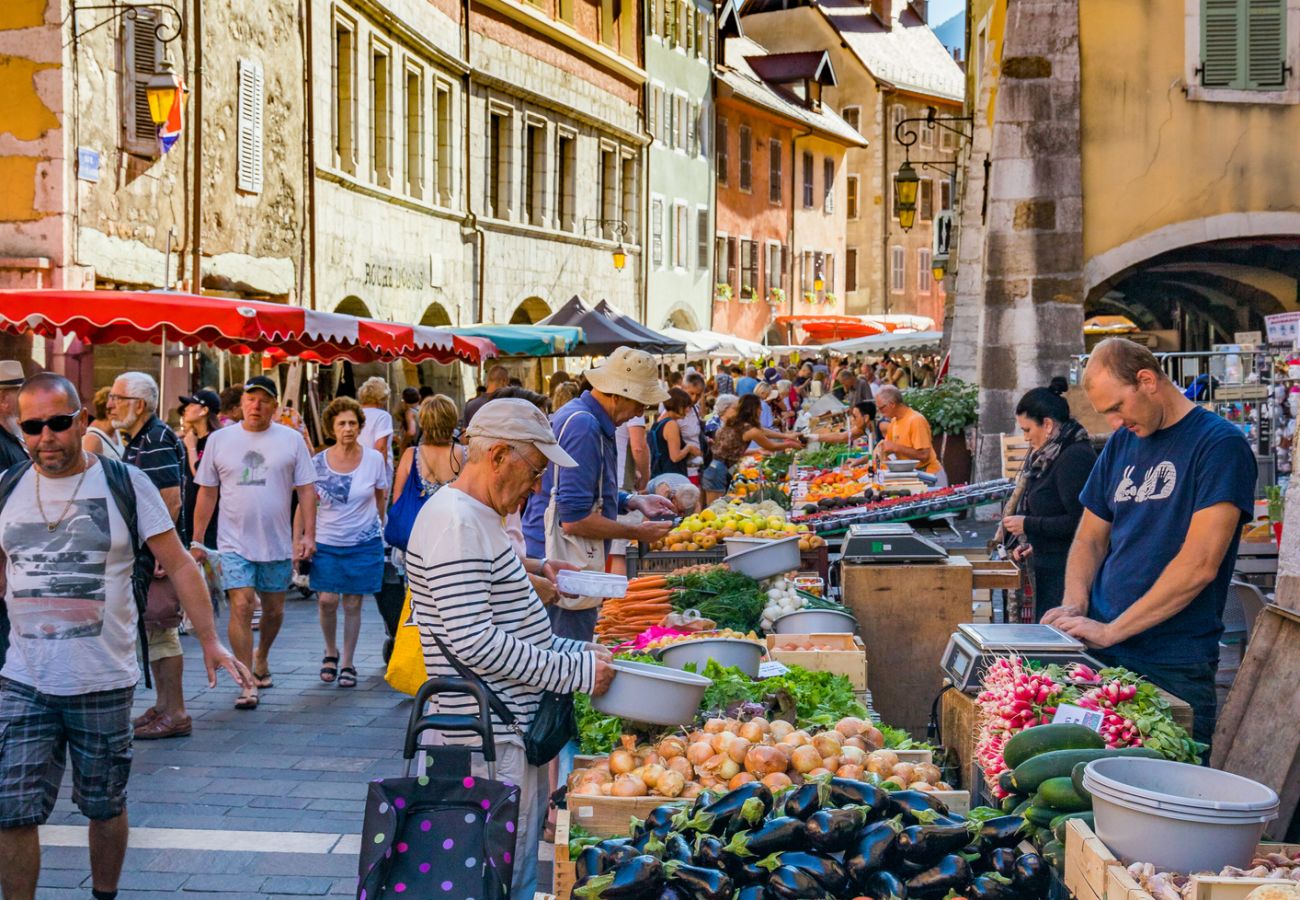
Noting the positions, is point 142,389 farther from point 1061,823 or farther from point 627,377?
point 1061,823

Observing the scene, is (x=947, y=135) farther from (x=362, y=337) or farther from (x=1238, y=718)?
(x=1238, y=718)

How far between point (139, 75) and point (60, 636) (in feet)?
40.9

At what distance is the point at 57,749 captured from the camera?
5.12 m

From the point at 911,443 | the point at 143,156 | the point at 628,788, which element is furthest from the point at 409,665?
the point at 143,156

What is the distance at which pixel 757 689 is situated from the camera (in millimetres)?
5570

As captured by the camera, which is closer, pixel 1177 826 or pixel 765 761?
pixel 1177 826

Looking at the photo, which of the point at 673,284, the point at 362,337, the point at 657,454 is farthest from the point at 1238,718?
the point at 673,284

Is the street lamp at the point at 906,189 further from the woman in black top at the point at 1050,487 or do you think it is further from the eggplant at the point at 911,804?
the eggplant at the point at 911,804

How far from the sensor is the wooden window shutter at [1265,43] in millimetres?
14305

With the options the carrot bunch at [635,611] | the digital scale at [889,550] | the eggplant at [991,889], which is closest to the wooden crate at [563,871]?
the eggplant at [991,889]

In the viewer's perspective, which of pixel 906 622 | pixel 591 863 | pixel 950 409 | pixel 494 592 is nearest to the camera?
pixel 591 863

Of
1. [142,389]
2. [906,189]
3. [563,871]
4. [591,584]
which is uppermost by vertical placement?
[906,189]

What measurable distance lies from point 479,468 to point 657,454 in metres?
12.0

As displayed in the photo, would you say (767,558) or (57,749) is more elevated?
(767,558)
